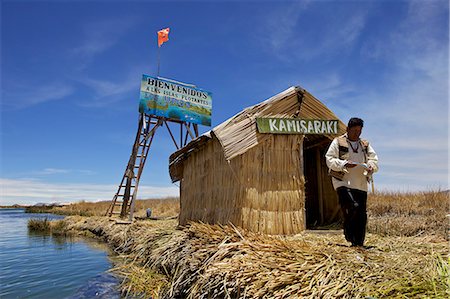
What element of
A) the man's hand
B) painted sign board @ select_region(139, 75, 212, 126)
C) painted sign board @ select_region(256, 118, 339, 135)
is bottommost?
the man's hand

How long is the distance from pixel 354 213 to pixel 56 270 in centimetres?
755

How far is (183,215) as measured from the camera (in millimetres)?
9359

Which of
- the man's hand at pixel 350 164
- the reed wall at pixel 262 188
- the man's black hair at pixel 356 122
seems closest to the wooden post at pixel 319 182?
the reed wall at pixel 262 188

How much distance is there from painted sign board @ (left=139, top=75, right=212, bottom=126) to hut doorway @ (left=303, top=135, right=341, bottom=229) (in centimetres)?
741

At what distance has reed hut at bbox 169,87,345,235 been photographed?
6.38 m

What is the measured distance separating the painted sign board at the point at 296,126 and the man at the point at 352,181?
6.85 feet

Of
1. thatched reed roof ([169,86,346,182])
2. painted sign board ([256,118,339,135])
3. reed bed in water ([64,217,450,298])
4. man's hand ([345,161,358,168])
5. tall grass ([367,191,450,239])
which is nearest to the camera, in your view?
reed bed in water ([64,217,450,298])

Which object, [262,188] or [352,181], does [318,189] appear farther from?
[352,181]

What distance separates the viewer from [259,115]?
6.70 m

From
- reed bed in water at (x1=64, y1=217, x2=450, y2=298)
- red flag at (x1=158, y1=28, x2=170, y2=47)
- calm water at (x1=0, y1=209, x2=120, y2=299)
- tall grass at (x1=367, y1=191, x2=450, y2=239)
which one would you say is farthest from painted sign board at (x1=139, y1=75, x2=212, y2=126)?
reed bed in water at (x1=64, y1=217, x2=450, y2=298)

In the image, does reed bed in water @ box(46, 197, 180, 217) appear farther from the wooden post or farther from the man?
the man

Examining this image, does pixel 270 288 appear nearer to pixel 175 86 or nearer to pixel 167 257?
pixel 167 257

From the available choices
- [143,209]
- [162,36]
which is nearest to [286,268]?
[162,36]

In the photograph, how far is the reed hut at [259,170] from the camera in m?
6.38
